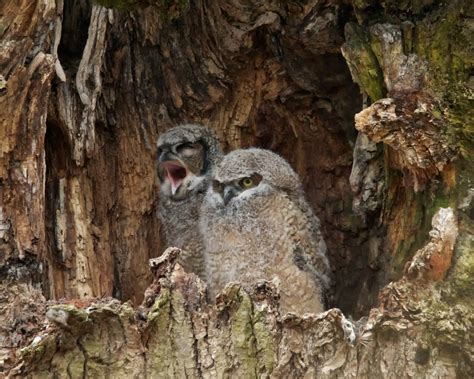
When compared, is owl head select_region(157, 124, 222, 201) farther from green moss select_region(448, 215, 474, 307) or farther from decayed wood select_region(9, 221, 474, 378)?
green moss select_region(448, 215, 474, 307)

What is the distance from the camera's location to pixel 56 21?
3850 millimetres

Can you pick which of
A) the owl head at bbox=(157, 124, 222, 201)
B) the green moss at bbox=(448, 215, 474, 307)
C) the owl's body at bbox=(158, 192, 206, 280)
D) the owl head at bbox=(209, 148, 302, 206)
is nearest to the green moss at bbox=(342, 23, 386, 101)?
the owl head at bbox=(209, 148, 302, 206)

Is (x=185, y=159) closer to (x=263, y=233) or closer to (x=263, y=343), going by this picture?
(x=263, y=233)

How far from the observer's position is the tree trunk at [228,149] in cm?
305

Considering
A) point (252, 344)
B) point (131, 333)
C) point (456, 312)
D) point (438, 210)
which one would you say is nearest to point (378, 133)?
point (438, 210)

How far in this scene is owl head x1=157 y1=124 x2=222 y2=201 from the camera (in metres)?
4.57

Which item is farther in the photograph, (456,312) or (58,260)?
(58,260)

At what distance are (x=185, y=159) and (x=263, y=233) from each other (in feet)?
2.73

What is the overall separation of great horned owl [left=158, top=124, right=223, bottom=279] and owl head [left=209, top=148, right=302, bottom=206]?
41cm

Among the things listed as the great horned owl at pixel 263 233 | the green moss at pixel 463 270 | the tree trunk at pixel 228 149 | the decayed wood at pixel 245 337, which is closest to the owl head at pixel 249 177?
the great horned owl at pixel 263 233

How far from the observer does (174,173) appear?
15.5ft

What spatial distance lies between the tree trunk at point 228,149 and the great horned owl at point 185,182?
149mm

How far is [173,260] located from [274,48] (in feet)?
5.55

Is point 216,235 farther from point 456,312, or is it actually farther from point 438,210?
point 456,312
